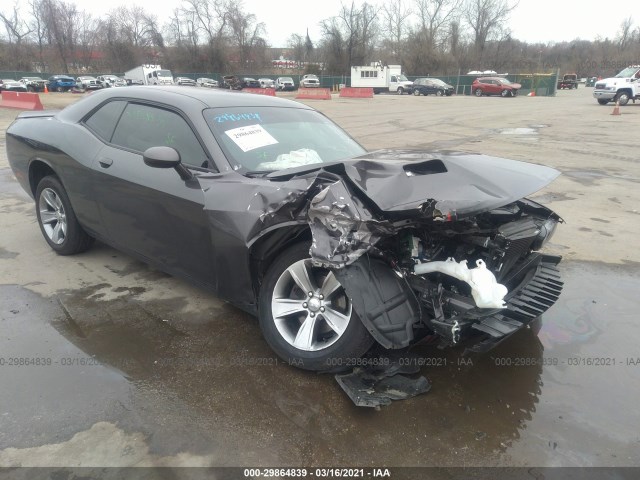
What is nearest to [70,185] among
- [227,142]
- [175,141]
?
[175,141]

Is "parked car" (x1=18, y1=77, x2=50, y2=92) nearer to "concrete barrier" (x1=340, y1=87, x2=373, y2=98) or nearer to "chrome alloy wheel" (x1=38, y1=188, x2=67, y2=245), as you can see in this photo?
"concrete barrier" (x1=340, y1=87, x2=373, y2=98)

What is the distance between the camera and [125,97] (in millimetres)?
4047

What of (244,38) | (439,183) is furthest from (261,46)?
(439,183)

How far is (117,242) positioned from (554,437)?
3456 millimetres

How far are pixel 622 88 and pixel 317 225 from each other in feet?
92.9

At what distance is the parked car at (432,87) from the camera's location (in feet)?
141

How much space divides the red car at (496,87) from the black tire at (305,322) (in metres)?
42.7

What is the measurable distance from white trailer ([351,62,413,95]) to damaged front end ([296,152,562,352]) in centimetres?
4771

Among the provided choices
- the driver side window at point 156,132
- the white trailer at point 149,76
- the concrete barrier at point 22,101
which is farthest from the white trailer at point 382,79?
the driver side window at point 156,132

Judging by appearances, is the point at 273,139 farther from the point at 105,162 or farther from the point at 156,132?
the point at 105,162

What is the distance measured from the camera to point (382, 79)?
164 ft

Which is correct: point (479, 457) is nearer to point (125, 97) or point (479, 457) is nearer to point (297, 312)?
point (297, 312)

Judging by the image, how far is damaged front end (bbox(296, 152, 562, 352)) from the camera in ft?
7.95

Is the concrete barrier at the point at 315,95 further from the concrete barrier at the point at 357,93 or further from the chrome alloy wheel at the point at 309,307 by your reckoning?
the chrome alloy wheel at the point at 309,307
